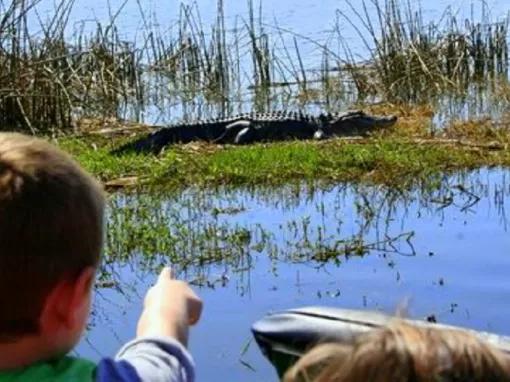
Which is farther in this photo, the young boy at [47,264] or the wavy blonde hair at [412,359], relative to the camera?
the young boy at [47,264]

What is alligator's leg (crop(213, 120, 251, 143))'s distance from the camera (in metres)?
10.7

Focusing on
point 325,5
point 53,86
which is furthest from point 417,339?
point 325,5

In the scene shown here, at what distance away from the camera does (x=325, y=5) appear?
69.2 ft

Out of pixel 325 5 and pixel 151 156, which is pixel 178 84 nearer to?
pixel 151 156

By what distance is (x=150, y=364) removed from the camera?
1.81 metres

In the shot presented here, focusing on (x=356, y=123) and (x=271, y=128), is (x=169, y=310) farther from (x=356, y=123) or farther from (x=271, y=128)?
(x=271, y=128)

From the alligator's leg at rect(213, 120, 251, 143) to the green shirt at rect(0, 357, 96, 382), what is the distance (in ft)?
29.1

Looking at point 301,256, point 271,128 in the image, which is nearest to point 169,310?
point 301,256

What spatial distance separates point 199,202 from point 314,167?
967 mm

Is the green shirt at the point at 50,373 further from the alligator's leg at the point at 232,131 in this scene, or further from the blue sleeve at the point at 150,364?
the alligator's leg at the point at 232,131

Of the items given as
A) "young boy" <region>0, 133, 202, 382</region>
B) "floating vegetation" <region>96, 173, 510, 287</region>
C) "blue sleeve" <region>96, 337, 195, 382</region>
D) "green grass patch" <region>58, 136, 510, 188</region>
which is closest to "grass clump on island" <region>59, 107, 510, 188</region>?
"green grass patch" <region>58, 136, 510, 188</region>

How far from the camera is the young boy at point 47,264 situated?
171cm

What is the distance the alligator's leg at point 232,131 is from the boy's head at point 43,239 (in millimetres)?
8856

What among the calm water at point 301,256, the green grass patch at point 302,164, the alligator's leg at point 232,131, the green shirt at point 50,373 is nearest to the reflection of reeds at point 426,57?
the alligator's leg at point 232,131
